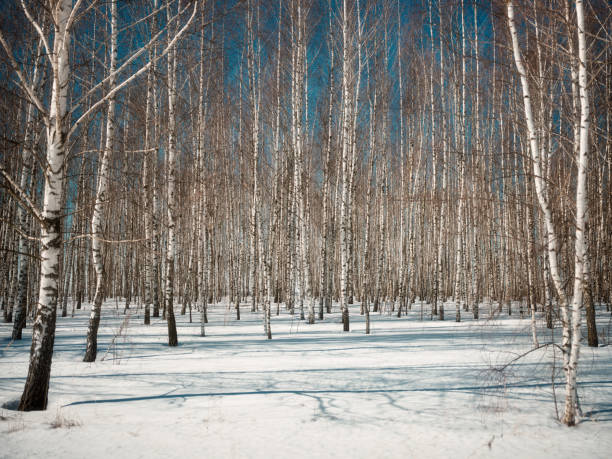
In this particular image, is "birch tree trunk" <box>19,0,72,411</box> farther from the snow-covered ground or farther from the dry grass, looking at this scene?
the dry grass

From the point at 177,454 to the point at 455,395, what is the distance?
11.1 feet

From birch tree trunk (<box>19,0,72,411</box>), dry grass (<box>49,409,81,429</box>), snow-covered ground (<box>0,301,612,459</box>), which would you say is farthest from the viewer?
birch tree trunk (<box>19,0,72,411</box>)

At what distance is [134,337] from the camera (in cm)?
921

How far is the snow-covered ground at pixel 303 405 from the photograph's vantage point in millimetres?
3217

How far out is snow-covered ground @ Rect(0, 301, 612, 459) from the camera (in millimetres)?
3217

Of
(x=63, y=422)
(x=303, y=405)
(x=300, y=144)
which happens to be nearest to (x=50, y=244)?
(x=63, y=422)

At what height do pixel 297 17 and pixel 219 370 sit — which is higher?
pixel 297 17

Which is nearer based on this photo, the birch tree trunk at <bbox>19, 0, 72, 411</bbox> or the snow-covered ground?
the snow-covered ground

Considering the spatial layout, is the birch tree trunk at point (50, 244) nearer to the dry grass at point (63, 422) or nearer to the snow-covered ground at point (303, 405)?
the snow-covered ground at point (303, 405)

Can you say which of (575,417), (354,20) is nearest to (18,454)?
(575,417)

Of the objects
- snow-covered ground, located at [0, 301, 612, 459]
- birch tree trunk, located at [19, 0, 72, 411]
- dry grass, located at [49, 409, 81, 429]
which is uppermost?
birch tree trunk, located at [19, 0, 72, 411]

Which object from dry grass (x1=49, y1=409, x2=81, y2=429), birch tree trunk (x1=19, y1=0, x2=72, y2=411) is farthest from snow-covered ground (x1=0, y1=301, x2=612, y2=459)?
birch tree trunk (x1=19, y1=0, x2=72, y2=411)

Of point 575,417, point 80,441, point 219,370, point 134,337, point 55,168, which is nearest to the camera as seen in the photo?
point 80,441

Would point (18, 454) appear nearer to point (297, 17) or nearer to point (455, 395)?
point (455, 395)
